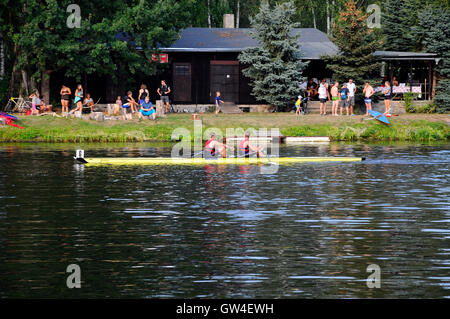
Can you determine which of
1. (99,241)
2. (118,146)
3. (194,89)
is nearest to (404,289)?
(99,241)

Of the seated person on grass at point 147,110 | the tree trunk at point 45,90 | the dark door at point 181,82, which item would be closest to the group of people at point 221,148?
the seated person on grass at point 147,110

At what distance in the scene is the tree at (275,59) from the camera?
45812 millimetres

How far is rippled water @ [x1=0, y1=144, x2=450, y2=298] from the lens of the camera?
40.7 feet

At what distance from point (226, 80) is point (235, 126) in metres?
9.42

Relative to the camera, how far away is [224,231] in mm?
16625

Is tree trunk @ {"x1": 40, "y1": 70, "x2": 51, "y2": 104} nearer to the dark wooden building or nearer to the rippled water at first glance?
the dark wooden building

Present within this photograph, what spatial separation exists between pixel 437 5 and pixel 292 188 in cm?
3846

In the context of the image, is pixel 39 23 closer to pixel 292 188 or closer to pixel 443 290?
pixel 292 188

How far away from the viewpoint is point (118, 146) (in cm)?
3716

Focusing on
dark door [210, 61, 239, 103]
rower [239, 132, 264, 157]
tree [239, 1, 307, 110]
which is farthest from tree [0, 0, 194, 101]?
rower [239, 132, 264, 157]

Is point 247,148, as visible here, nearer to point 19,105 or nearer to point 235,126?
point 235,126

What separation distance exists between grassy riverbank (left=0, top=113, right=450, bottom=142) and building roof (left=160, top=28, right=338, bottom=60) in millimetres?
6621

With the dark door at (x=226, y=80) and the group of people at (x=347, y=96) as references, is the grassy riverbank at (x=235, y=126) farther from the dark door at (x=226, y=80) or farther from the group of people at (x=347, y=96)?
the dark door at (x=226, y=80)

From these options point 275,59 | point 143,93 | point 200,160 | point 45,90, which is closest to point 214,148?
point 200,160
